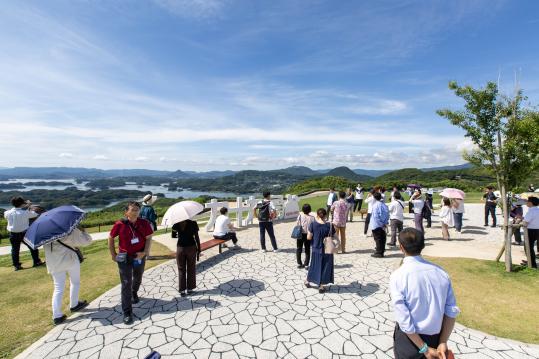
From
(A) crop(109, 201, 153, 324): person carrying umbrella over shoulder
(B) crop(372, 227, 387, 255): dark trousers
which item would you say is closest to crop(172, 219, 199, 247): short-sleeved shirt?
(A) crop(109, 201, 153, 324): person carrying umbrella over shoulder

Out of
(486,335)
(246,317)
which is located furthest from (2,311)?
(486,335)

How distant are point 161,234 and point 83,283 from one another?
645cm

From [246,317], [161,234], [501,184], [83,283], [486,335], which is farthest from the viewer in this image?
[161,234]

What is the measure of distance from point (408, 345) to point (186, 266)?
526 cm

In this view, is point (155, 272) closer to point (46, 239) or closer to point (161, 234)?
point (46, 239)

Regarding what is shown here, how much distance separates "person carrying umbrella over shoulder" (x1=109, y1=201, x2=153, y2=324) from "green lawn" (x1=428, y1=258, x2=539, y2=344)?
6829 mm

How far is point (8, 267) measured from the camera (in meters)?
8.97

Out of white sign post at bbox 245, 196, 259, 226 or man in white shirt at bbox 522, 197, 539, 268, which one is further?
white sign post at bbox 245, 196, 259, 226

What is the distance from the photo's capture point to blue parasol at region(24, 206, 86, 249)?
4934 mm

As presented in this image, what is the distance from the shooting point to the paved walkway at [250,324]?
172 inches

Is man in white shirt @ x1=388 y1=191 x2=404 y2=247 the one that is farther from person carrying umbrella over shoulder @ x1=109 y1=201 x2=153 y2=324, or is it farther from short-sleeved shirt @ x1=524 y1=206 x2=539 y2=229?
person carrying umbrella over shoulder @ x1=109 y1=201 x2=153 y2=324

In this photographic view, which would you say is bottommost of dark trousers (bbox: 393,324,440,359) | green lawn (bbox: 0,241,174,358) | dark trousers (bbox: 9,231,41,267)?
green lawn (bbox: 0,241,174,358)

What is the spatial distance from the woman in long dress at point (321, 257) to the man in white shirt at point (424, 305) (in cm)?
361

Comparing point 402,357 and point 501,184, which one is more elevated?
point 501,184
